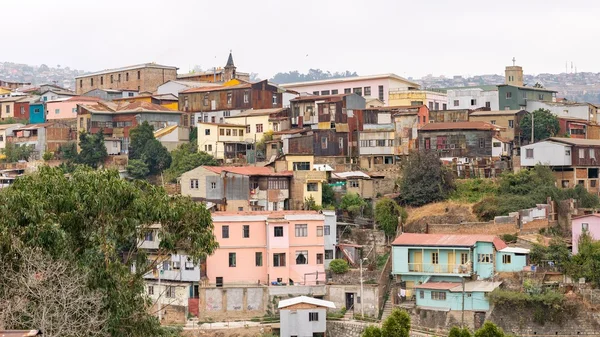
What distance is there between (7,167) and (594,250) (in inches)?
1172

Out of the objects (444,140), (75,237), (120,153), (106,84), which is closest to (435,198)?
(444,140)

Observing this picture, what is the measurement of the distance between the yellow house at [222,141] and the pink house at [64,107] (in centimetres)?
976

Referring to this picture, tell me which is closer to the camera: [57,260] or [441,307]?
[57,260]

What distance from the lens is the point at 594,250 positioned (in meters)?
38.8

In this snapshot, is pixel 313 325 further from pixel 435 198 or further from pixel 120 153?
pixel 120 153

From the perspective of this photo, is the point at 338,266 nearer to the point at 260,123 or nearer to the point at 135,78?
the point at 260,123

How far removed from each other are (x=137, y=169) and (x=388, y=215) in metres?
13.1

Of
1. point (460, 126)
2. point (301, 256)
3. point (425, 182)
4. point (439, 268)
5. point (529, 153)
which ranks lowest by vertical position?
point (439, 268)

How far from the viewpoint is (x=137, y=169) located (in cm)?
5319

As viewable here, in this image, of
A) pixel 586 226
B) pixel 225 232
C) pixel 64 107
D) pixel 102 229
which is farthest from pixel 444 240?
pixel 64 107

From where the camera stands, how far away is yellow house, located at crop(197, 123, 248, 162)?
53562 mm

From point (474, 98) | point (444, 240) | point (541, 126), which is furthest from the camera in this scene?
point (474, 98)

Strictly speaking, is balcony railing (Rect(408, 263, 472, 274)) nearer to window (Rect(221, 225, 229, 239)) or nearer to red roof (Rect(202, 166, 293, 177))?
window (Rect(221, 225, 229, 239))

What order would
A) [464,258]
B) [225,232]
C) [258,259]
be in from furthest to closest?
[258,259] < [225,232] < [464,258]
